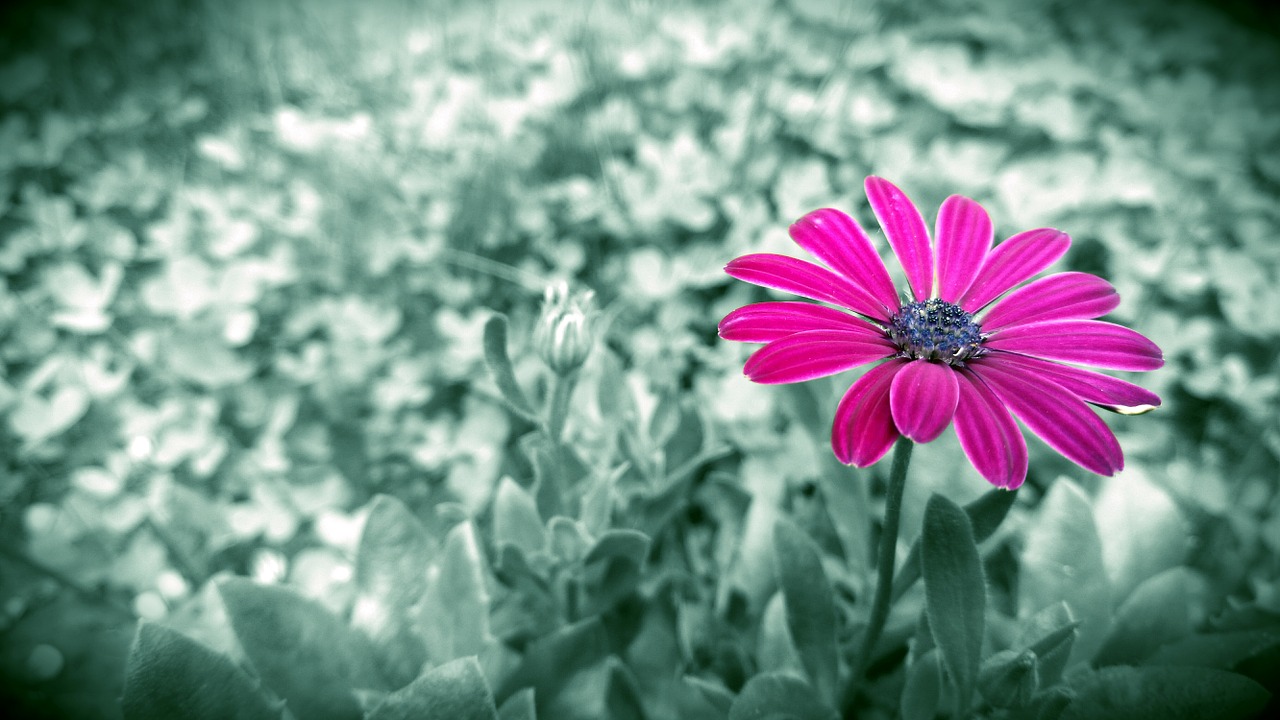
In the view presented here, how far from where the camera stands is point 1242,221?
1391 mm

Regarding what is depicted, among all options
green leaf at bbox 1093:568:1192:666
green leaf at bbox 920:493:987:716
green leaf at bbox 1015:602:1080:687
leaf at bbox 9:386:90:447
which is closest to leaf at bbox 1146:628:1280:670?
green leaf at bbox 1093:568:1192:666

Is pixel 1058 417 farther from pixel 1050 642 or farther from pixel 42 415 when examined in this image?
pixel 42 415

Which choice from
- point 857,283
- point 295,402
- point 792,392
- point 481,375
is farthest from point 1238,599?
point 295,402

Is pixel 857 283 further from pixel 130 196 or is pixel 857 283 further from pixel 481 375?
pixel 130 196

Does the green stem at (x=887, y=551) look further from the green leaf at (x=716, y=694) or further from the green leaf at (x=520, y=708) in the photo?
the green leaf at (x=520, y=708)

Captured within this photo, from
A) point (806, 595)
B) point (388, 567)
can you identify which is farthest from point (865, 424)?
point (388, 567)

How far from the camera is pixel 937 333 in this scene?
58 centimetres

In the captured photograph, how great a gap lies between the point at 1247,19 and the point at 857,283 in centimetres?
208

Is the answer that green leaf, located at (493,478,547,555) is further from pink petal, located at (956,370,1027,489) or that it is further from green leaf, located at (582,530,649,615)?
pink petal, located at (956,370,1027,489)

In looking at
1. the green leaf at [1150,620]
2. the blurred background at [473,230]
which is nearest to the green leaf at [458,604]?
the blurred background at [473,230]

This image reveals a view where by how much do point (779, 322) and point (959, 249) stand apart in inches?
7.5

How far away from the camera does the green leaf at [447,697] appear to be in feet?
1.92

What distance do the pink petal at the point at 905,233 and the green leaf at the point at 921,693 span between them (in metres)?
0.33

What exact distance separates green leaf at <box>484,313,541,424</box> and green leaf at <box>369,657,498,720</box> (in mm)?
230
